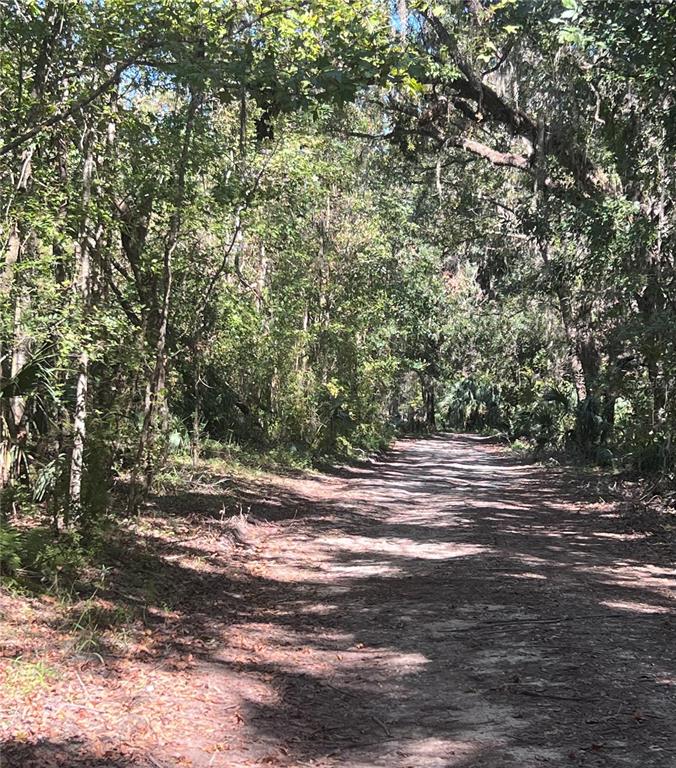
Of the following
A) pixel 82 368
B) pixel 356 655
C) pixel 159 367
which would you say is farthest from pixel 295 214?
pixel 356 655

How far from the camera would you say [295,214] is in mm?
14688

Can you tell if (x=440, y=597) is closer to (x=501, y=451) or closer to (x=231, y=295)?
(x=231, y=295)

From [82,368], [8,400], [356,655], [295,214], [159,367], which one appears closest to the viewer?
[356,655]

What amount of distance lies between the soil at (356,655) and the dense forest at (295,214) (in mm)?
1658

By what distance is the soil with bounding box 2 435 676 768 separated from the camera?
3.94 metres

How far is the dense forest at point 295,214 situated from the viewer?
20.7 ft

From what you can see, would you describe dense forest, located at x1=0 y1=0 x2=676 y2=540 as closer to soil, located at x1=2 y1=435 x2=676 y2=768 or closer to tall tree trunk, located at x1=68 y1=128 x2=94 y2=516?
tall tree trunk, located at x1=68 y1=128 x2=94 y2=516

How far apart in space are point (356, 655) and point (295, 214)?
1069cm

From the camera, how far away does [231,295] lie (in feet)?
38.9

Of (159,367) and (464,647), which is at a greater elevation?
(159,367)

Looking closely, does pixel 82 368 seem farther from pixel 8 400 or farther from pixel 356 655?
pixel 356 655

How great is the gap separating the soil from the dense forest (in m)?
1.66

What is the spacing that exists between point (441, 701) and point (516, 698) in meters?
0.45

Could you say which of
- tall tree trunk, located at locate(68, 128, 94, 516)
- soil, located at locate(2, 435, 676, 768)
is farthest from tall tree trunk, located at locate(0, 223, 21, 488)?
soil, located at locate(2, 435, 676, 768)
